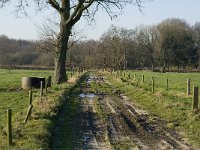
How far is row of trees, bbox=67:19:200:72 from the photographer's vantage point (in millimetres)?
114062

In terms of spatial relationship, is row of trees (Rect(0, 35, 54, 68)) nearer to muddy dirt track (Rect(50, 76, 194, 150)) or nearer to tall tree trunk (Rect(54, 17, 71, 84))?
tall tree trunk (Rect(54, 17, 71, 84))

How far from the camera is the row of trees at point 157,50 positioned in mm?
114062

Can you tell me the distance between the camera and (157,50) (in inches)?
4734

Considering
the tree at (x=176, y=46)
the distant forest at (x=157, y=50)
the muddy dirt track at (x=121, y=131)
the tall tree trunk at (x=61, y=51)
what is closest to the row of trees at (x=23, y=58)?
the distant forest at (x=157, y=50)

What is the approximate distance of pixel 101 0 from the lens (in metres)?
37.4

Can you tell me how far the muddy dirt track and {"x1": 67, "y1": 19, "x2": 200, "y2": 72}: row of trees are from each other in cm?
8518

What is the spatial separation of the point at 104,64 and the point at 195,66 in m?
33.5

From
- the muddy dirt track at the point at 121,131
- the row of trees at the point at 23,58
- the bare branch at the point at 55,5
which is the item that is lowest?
the muddy dirt track at the point at 121,131

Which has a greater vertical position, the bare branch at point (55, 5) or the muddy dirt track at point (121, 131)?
the bare branch at point (55, 5)

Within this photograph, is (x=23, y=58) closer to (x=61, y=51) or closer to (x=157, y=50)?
(x=157, y=50)

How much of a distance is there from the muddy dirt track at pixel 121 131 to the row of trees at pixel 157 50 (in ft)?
279

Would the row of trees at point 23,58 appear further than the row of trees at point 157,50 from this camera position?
Yes

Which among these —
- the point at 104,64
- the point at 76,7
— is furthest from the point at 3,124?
the point at 104,64

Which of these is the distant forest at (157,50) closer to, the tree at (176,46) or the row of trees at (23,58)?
the tree at (176,46)
